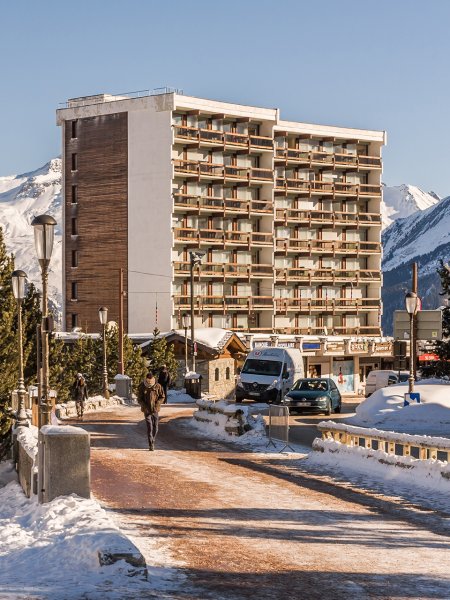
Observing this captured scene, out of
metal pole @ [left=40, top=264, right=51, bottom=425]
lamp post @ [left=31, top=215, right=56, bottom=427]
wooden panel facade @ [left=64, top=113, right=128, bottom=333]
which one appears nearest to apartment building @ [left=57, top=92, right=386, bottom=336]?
wooden panel facade @ [left=64, top=113, right=128, bottom=333]

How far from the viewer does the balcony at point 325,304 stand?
10006cm

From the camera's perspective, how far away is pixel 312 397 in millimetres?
41188

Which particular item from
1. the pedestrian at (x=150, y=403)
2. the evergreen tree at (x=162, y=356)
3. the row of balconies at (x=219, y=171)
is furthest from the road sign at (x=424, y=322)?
the row of balconies at (x=219, y=171)

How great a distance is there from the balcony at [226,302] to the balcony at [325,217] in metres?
8.05

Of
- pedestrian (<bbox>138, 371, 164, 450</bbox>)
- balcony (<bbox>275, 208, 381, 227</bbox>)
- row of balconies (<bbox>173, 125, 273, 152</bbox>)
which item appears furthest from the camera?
balcony (<bbox>275, 208, 381, 227</bbox>)

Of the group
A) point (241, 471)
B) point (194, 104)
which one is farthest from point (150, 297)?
point (241, 471)

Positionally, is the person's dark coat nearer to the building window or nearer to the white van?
the white van

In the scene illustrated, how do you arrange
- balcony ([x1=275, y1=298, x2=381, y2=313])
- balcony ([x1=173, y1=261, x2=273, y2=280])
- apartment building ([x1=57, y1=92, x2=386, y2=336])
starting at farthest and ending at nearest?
balcony ([x1=275, y1=298, x2=381, y2=313]) < balcony ([x1=173, y1=261, x2=273, y2=280]) < apartment building ([x1=57, y1=92, x2=386, y2=336])

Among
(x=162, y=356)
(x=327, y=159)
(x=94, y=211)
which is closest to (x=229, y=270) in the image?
(x=94, y=211)

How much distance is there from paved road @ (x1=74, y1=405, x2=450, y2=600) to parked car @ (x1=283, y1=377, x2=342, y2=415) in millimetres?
18389

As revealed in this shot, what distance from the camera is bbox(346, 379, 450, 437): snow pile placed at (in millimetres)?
33469

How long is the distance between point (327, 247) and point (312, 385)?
62429 millimetres

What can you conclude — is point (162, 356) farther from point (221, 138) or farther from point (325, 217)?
point (325, 217)

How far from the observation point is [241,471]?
68.2ft
